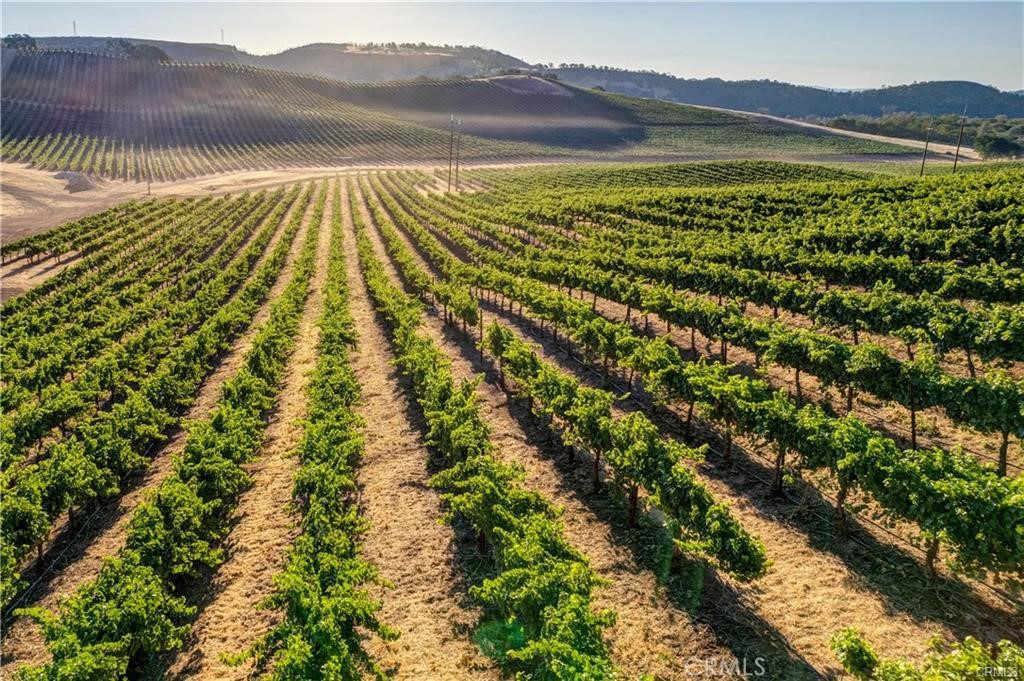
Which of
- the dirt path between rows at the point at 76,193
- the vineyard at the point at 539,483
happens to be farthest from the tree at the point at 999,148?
the dirt path between rows at the point at 76,193

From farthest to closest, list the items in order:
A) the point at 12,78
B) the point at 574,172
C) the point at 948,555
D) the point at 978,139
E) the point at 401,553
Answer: the point at 12,78 < the point at 978,139 < the point at 574,172 < the point at 401,553 < the point at 948,555

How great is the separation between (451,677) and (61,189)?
4458 inches

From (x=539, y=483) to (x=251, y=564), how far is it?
9.38 metres

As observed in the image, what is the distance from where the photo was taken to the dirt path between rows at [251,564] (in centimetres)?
1459

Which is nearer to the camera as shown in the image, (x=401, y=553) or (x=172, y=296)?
(x=401, y=553)

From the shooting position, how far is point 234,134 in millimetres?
162125

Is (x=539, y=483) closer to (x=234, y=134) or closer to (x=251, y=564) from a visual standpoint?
(x=251, y=564)

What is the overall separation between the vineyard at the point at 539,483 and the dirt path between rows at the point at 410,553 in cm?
9

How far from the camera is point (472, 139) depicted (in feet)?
587

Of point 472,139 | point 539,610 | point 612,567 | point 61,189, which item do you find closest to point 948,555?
point 612,567

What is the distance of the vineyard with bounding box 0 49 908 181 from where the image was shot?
447 ft

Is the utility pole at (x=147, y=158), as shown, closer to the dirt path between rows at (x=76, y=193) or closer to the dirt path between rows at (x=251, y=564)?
the dirt path between rows at (x=76, y=193)

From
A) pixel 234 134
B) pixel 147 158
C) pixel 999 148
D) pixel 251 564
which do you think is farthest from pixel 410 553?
pixel 234 134

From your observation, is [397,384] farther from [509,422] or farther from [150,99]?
[150,99]
